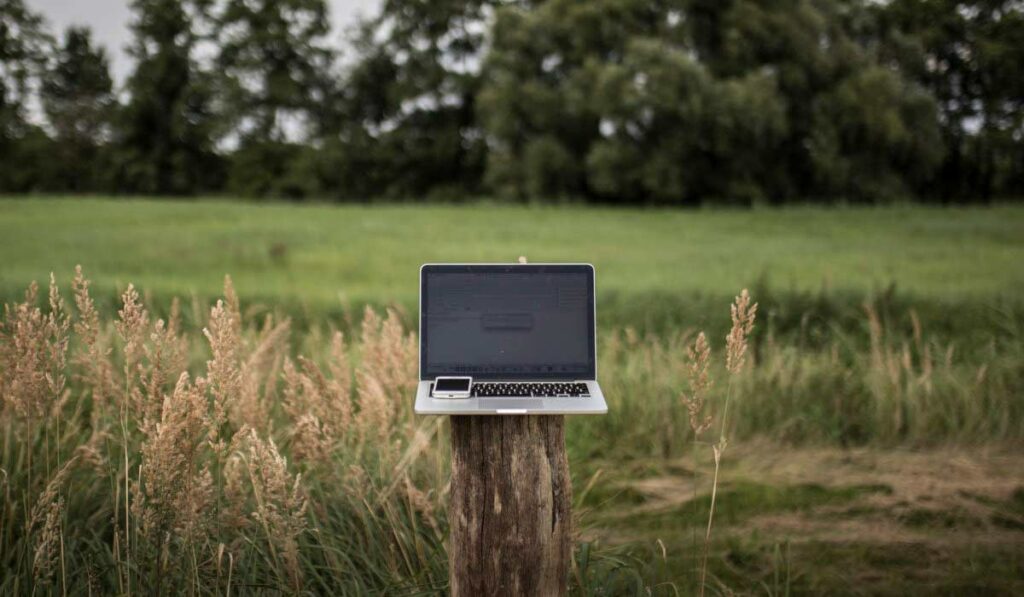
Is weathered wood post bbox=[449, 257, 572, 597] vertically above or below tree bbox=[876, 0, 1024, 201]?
below

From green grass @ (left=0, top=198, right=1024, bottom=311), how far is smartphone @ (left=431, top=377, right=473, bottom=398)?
6286 mm

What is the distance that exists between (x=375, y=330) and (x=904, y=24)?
26673 mm

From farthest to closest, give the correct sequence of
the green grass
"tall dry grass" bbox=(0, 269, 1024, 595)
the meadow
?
the green grass < the meadow < "tall dry grass" bbox=(0, 269, 1024, 595)

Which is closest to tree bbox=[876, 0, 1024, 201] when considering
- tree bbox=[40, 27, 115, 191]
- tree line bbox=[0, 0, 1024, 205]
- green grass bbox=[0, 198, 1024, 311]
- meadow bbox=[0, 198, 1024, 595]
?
tree line bbox=[0, 0, 1024, 205]

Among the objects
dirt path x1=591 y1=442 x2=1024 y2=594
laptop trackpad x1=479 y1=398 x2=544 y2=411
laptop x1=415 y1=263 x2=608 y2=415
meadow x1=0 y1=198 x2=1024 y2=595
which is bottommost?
dirt path x1=591 y1=442 x2=1024 y2=594

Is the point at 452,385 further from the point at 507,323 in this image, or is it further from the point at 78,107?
the point at 78,107

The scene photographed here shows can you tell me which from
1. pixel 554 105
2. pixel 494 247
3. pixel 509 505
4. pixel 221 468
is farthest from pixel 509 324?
pixel 554 105

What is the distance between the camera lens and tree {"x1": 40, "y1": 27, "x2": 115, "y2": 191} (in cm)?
2962

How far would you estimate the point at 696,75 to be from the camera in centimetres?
2148

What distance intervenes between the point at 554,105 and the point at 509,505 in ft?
75.1

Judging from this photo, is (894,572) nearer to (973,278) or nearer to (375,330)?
(375,330)

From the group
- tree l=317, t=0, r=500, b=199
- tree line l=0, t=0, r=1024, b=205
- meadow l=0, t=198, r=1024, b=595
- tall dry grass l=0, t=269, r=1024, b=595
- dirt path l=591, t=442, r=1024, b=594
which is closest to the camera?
tall dry grass l=0, t=269, r=1024, b=595

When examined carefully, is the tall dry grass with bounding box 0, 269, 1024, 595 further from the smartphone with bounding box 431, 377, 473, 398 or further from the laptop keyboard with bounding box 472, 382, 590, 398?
the smartphone with bounding box 431, 377, 473, 398

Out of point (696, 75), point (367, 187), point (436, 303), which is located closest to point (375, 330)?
point (436, 303)
